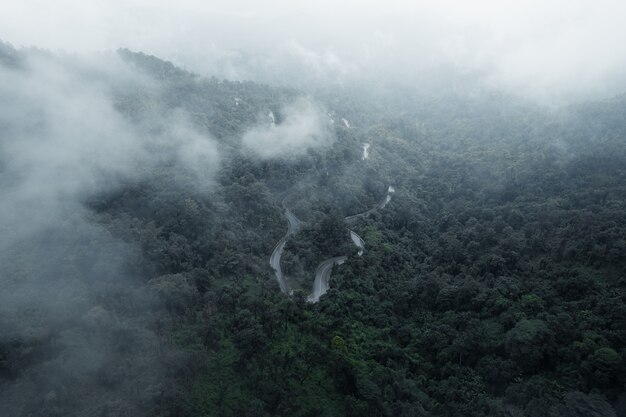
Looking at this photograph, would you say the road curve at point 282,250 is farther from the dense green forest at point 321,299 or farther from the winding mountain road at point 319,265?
the dense green forest at point 321,299

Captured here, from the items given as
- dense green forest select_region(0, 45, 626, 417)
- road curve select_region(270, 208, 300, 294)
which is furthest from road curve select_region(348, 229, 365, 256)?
road curve select_region(270, 208, 300, 294)

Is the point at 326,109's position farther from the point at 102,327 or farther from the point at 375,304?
the point at 102,327

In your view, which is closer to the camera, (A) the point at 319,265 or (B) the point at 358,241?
(A) the point at 319,265

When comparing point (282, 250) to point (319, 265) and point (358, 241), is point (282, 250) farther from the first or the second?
point (358, 241)

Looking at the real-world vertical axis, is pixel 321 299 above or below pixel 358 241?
above

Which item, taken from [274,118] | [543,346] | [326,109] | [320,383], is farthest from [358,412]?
[326,109]

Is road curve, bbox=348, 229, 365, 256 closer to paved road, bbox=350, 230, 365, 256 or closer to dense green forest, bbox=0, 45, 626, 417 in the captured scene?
paved road, bbox=350, 230, 365, 256

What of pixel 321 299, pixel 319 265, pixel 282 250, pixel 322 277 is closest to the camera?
pixel 321 299

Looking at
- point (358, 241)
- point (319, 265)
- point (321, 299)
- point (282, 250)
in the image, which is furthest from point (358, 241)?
point (321, 299)
